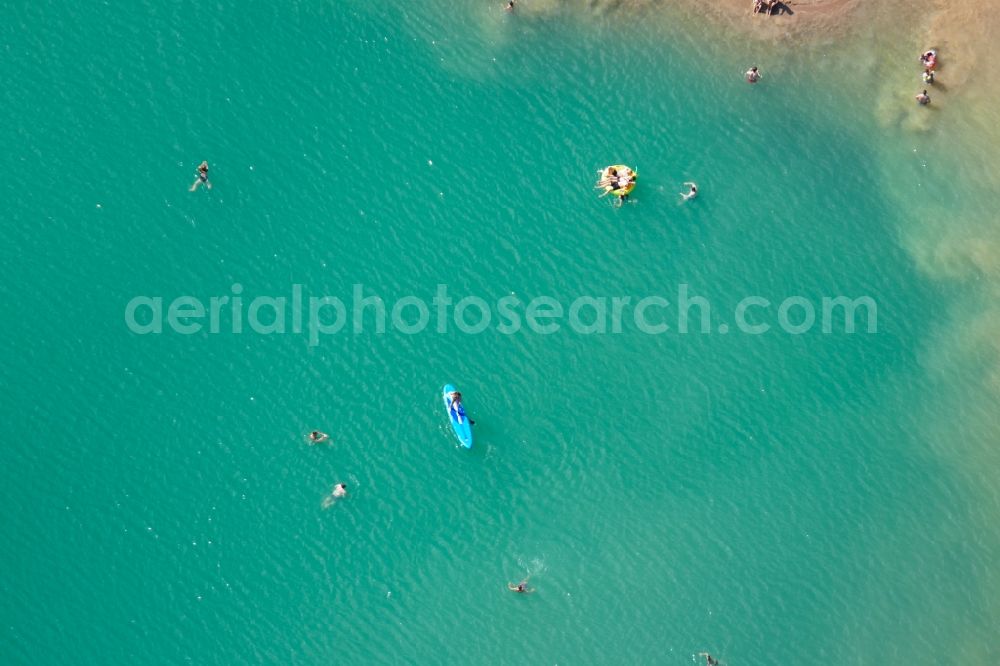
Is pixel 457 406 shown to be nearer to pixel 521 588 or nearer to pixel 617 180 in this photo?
pixel 521 588

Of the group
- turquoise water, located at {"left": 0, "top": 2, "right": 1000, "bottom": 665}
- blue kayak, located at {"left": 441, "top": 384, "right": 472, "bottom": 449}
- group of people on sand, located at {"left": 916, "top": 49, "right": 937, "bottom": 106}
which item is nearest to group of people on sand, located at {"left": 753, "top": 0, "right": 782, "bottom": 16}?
turquoise water, located at {"left": 0, "top": 2, "right": 1000, "bottom": 665}

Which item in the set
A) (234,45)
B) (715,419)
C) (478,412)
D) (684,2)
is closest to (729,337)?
(715,419)

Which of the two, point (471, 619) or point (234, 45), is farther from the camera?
point (234, 45)

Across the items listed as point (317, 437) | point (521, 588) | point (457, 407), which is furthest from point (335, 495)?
point (521, 588)

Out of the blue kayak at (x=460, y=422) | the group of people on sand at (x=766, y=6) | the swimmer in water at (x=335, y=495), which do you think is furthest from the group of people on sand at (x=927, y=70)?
the swimmer in water at (x=335, y=495)

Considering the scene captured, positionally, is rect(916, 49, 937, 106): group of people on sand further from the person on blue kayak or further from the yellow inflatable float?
the person on blue kayak

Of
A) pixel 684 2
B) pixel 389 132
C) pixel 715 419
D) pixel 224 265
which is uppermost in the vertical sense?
pixel 684 2

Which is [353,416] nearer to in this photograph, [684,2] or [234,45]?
[234,45]
